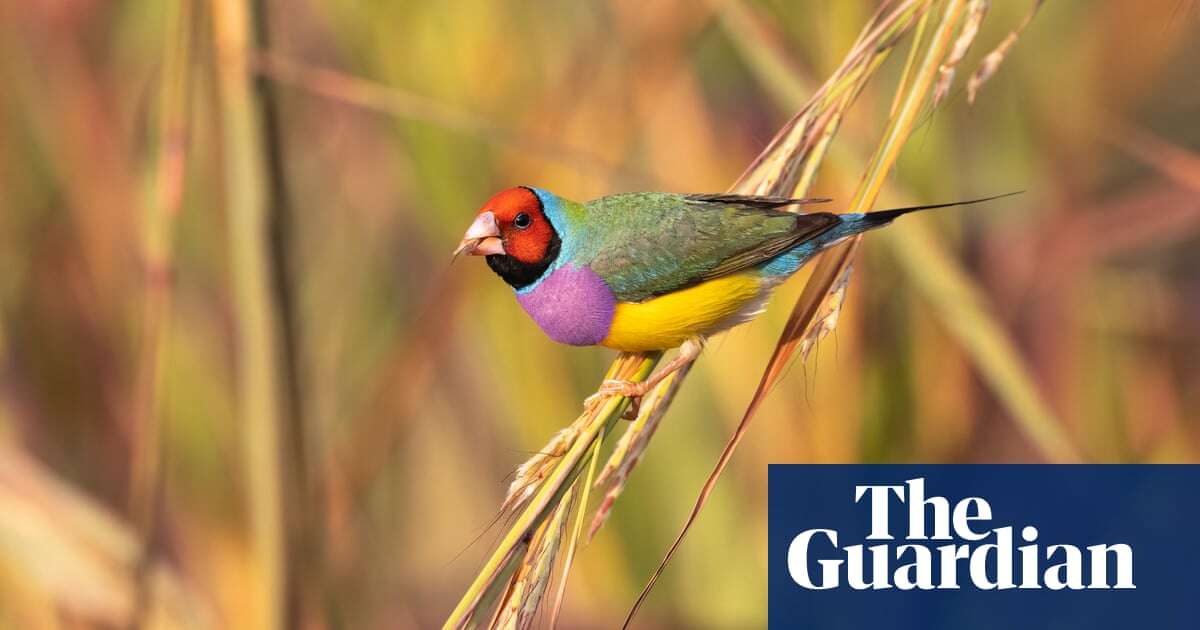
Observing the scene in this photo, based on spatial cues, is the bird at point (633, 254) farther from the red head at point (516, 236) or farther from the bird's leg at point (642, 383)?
the bird's leg at point (642, 383)

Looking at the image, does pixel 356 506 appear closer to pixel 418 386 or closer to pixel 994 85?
pixel 418 386

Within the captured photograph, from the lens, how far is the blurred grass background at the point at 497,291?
2.31 metres

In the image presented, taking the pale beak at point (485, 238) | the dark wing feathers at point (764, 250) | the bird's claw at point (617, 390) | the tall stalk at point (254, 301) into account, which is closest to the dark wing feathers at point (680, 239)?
the dark wing feathers at point (764, 250)

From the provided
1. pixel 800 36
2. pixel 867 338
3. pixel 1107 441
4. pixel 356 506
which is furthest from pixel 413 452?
pixel 1107 441

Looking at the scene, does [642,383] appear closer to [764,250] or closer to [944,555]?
[764,250]

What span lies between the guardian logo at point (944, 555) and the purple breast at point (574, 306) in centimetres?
82

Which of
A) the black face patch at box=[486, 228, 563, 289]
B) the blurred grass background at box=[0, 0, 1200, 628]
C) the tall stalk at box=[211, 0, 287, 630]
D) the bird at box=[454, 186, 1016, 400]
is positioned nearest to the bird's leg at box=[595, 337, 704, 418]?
the bird at box=[454, 186, 1016, 400]

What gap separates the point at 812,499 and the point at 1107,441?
704 millimetres

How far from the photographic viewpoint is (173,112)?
1569 millimetres

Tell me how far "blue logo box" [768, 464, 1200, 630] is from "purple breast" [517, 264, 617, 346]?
767 millimetres

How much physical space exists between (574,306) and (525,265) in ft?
0.33

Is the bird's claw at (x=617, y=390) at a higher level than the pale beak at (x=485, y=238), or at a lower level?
lower

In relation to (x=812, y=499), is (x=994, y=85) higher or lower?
higher

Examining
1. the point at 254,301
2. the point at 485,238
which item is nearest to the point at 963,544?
the point at 485,238
